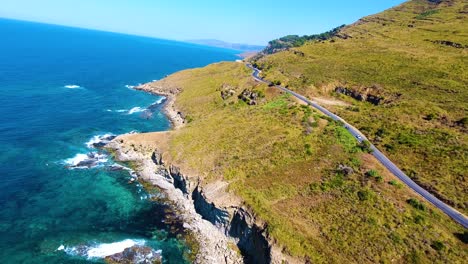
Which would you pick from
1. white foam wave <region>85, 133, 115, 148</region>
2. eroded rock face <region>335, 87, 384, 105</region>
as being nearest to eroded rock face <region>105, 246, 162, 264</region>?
white foam wave <region>85, 133, 115, 148</region>

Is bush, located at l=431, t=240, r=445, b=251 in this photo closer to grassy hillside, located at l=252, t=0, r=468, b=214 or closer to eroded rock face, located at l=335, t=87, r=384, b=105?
grassy hillside, located at l=252, t=0, r=468, b=214

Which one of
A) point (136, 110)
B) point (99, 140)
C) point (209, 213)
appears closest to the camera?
point (209, 213)

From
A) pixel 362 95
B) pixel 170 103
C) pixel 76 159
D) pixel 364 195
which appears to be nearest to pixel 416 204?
pixel 364 195

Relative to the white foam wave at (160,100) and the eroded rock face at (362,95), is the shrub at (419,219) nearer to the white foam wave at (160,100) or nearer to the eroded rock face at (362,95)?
the eroded rock face at (362,95)

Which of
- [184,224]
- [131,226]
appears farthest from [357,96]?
[131,226]

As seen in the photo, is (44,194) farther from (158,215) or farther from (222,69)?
(222,69)

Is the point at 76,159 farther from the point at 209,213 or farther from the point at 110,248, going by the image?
the point at 209,213
